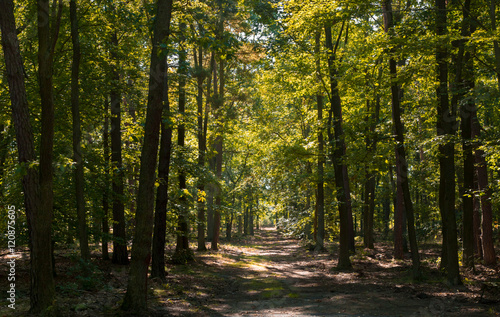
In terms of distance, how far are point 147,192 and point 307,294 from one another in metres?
6.13

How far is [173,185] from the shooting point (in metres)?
16.6

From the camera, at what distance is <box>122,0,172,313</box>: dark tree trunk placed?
7.98 meters

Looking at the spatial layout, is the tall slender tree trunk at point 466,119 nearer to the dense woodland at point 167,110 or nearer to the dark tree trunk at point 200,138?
the dense woodland at point 167,110

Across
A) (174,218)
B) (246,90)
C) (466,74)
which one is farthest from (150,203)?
(246,90)

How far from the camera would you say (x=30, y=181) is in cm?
729

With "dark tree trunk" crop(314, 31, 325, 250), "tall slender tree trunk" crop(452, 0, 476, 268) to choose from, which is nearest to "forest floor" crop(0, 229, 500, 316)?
"tall slender tree trunk" crop(452, 0, 476, 268)

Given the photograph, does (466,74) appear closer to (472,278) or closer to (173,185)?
(472,278)

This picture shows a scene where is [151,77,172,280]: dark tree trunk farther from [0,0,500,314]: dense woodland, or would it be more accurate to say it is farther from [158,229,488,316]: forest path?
[158,229,488,316]: forest path

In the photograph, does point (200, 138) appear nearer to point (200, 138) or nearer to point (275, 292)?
point (200, 138)

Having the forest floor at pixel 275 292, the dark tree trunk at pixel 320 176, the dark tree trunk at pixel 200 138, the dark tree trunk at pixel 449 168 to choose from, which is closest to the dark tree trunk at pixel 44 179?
the forest floor at pixel 275 292

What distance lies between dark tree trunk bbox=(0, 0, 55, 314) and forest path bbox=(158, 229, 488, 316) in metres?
2.90

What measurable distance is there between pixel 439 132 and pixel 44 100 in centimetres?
1164

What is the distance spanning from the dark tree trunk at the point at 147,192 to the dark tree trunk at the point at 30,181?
154 centimetres

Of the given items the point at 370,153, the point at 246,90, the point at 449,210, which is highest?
the point at 246,90
